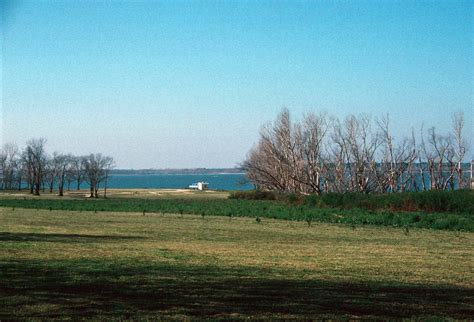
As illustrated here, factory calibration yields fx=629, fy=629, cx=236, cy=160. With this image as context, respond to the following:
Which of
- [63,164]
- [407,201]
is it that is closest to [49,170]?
[63,164]

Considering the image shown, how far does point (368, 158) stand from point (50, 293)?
61.5 metres

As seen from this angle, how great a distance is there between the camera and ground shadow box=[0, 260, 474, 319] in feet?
31.4

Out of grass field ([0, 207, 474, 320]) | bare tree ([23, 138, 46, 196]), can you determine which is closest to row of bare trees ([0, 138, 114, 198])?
bare tree ([23, 138, 46, 196])

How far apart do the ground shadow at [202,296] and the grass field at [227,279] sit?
0.02m

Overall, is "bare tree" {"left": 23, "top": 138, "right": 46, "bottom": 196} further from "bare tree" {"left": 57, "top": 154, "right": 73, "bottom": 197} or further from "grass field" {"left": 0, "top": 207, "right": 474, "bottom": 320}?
"grass field" {"left": 0, "top": 207, "right": 474, "bottom": 320}

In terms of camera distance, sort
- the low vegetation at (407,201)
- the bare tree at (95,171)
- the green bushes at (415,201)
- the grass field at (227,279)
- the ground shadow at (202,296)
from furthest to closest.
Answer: the bare tree at (95,171)
the low vegetation at (407,201)
the green bushes at (415,201)
the grass field at (227,279)
the ground shadow at (202,296)

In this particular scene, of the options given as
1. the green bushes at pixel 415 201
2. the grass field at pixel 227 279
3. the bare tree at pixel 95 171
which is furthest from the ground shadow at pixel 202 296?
the bare tree at pixel 95 171

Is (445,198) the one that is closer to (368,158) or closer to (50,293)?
(368,158)

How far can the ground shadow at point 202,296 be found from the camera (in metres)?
9.56

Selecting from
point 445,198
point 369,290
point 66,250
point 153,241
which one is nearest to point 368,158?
point 445,198

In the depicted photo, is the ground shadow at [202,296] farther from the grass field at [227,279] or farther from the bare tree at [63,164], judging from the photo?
the bare tree at [63,164]

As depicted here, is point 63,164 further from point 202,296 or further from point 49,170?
point 202,296

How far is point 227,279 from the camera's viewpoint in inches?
520

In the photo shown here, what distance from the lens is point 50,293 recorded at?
35.8ft
